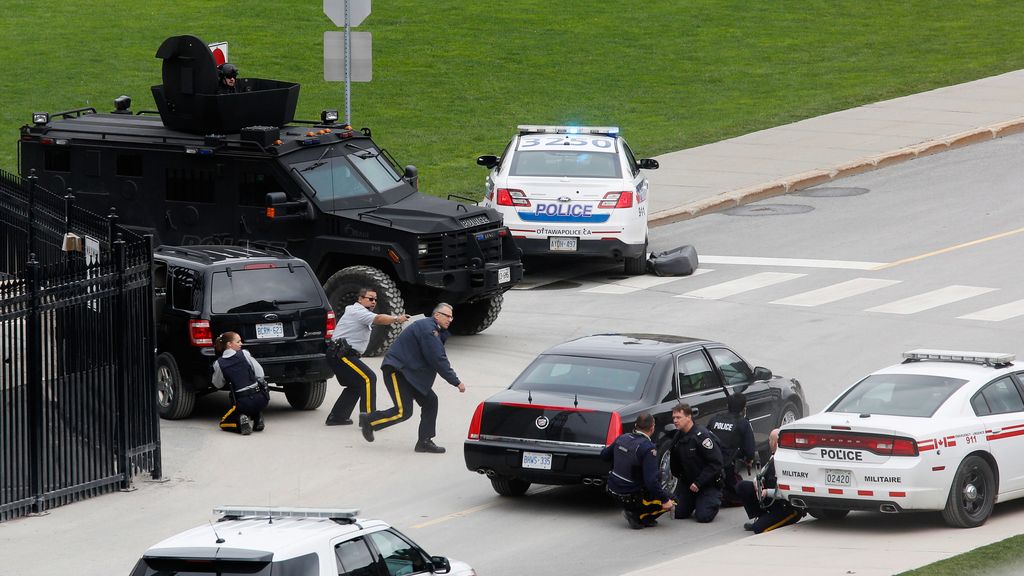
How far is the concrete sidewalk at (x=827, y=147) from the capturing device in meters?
30.0

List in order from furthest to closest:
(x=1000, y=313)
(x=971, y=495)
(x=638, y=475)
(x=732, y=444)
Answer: (x=1000, y=313) < (x=732, y=444) < (x=638, y=475) < (x=971, y=495)

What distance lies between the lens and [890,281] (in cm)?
2392

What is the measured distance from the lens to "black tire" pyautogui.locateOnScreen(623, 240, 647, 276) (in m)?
24.8

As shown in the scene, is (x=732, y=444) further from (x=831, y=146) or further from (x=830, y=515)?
(x=831, y=146)

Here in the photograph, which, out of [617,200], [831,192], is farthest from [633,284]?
[831,192]

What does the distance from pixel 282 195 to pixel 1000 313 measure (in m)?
9.22

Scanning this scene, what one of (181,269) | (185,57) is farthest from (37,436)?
(185,57)

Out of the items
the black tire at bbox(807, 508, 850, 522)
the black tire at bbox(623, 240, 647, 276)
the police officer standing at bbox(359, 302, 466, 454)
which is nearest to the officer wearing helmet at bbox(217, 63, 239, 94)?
the police officer standing at bbox(359, 302, 466, 454)

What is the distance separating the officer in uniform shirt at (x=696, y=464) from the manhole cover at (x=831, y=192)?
16.4 meters

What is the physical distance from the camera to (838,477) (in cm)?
1341

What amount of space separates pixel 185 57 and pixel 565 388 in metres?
8.93

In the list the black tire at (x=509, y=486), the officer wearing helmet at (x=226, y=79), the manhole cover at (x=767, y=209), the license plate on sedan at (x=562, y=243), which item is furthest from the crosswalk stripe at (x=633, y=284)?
the black tire at (x=509, y=486)

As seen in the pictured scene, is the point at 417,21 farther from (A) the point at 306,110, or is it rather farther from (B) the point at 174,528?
(B) the point at 174,528

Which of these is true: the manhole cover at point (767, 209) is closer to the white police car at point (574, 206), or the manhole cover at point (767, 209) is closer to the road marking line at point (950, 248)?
the road marking line at point (950, 248)
